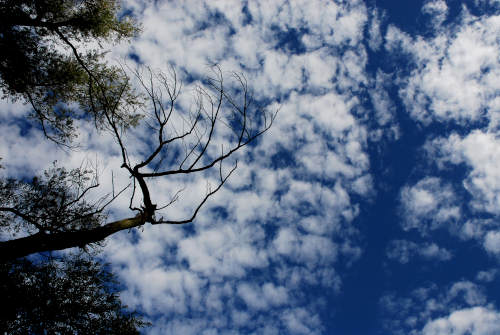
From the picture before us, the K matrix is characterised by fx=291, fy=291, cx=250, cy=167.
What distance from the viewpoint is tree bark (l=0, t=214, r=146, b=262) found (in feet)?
19.3

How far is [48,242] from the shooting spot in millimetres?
6035

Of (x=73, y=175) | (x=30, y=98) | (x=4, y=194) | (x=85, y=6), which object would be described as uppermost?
(x=85, y=6)

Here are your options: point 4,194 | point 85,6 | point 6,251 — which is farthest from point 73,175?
point 85,6

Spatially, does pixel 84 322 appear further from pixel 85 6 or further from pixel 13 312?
pixel 85 6

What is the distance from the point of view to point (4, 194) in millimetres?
10297

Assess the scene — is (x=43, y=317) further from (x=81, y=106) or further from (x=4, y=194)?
(x=81, y=106)

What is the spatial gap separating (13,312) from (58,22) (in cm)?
1060

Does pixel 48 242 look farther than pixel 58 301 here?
No

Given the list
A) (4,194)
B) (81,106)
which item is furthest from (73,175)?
(81,106)

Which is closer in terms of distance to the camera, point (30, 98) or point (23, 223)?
point (23, 223)

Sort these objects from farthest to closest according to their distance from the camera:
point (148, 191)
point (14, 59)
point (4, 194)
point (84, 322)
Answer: point (14, 59)
point (4, 194)
point (84, 322)
point (148, 191)

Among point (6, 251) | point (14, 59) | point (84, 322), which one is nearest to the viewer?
point (6, 251)

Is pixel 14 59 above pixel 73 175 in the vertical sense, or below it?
above

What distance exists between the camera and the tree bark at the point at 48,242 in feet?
19.3
